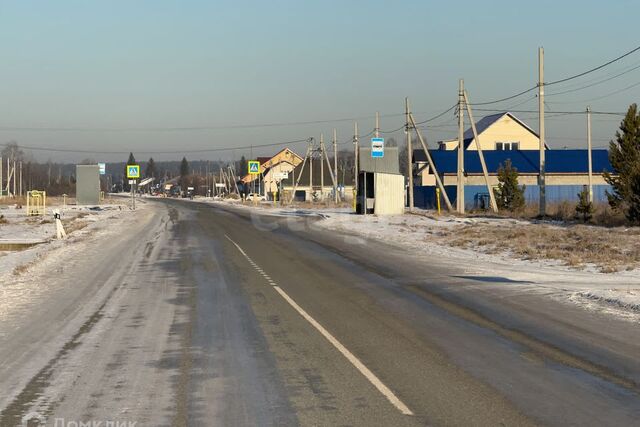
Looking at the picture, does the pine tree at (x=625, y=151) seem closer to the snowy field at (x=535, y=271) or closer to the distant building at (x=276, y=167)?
the snowy field at (x=535, y=271)

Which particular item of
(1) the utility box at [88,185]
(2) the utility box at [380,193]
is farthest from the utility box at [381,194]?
(1) the utility box at [88,185]

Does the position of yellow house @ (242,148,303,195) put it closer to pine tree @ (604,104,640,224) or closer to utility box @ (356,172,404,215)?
utility box @ (356,172,404,215)

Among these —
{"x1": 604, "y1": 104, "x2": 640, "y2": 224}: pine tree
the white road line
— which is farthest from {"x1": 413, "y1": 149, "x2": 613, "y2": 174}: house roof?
the white road line

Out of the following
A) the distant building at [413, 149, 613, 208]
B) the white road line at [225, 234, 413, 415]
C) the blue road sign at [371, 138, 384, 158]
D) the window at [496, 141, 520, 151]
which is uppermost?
the window at [496, 141, 520, 151]

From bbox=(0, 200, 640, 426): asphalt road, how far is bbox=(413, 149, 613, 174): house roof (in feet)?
164

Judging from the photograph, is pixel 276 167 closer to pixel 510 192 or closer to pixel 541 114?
pixel 510 192

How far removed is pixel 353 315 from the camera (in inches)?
444

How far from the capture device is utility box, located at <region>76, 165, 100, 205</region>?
7194cm

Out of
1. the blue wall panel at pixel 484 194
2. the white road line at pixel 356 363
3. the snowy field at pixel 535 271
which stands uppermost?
the blue wall panel at pixel 484 194

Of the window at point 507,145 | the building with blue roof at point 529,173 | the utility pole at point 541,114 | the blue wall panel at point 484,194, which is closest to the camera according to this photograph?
the utility pole at point 541,114

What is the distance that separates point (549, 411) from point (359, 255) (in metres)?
15.9

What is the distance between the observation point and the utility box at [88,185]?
7194 cm

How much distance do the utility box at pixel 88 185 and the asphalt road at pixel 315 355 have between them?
58908mm

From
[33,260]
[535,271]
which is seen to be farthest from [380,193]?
[535,271]
